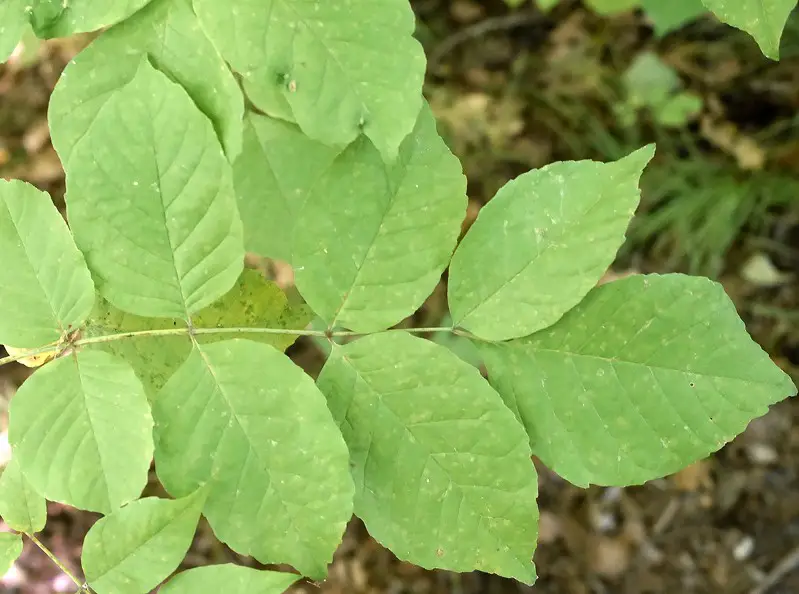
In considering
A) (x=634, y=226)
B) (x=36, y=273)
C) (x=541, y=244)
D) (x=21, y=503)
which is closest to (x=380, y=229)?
(x=541, y=244)

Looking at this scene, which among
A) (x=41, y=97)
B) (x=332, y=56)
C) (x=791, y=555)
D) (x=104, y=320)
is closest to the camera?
(x=332, y=56)

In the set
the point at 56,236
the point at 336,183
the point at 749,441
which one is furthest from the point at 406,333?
the point at 749,441

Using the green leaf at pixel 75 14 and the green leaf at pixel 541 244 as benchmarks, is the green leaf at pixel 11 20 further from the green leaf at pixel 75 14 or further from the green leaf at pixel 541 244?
the green leaf at pixel 541 244

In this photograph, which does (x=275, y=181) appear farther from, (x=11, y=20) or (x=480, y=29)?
(x=480, y=29)

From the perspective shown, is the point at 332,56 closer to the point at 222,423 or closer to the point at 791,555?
the point at 222,423

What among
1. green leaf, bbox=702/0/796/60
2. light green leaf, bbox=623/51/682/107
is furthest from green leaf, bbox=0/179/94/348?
light green leaf, bbox=623/51/682/107

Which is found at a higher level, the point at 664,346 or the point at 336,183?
the point at 336,183
